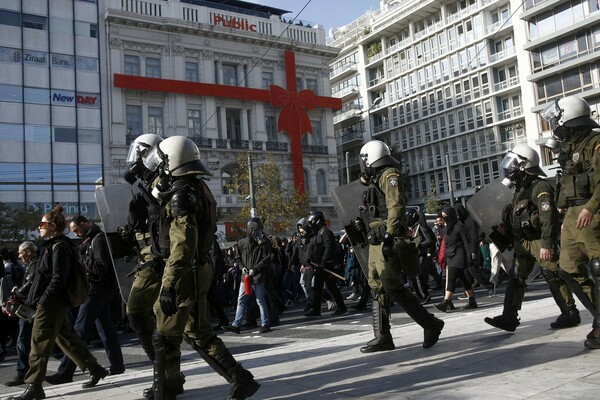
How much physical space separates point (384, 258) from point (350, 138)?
63.2 meters

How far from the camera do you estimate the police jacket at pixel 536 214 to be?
221 inches

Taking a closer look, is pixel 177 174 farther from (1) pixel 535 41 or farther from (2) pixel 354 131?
(2) pixel 354 131

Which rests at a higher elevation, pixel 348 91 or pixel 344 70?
pixel 344 70

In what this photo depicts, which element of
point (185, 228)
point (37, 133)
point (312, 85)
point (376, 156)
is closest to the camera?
point (185, 228)

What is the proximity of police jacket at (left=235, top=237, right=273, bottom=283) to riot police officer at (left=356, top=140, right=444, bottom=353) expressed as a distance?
3875 millimetres

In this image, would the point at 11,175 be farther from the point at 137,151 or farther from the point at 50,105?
the point at 137,151

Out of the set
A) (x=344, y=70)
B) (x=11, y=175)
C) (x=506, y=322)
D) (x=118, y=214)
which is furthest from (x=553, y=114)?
(x=344, y=70)

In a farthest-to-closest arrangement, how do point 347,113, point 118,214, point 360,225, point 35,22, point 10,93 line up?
point 347,113
point 35,22
point 10,93
point 118,214
point 360,225

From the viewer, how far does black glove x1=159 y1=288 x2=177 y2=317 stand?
12.3 feet

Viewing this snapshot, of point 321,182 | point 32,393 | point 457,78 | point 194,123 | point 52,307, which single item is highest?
point 457,78

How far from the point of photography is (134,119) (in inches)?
1586

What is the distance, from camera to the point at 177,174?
4.23 m

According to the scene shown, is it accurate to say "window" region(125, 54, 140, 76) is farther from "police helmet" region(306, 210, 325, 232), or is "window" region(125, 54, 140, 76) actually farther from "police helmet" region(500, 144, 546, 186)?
"police helmet" region(500, 144, 546, 186)

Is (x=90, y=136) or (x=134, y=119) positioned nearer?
(x=90, y=136)
